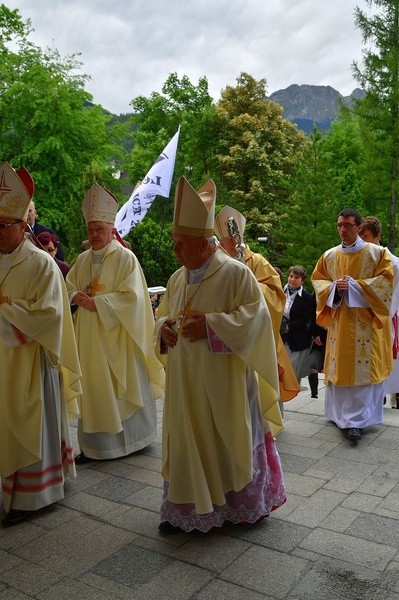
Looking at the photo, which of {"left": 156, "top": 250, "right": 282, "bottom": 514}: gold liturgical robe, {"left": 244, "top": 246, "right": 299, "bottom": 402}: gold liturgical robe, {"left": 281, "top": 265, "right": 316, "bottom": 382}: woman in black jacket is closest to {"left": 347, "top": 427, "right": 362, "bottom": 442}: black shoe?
{"left": 244, "top": 246, "right": 299, "bottom": 402}: gold liturgical robe

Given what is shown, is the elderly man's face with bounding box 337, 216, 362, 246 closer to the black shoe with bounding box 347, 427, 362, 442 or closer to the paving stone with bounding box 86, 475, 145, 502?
the black shoe with bounding box 347, 427, 362, 442

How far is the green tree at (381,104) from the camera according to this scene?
81.9 feet

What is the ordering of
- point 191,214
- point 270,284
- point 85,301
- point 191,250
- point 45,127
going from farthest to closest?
point 45,127 → point 270,284 → point 85,301 → point 191,250 → point 191,214

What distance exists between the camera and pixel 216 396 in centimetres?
366

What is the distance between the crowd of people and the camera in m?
3.66

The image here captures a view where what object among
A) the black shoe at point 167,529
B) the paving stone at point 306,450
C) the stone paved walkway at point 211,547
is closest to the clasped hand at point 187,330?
the black shoe at point 167,529

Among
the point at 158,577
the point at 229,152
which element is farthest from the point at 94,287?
the point at 229,152

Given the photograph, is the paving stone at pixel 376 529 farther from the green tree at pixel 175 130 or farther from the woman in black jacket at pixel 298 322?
the green tree at pixel 175 130

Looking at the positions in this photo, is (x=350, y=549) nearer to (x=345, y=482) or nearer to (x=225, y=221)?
(x=345, y=482)

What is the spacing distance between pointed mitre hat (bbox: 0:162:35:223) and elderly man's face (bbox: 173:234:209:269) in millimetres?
1172

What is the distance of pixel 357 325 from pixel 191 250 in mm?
2864

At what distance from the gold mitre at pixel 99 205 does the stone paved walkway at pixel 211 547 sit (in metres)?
2.15

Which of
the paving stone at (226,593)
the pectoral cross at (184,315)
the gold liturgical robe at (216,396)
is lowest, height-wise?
the paving stone at (226,593)

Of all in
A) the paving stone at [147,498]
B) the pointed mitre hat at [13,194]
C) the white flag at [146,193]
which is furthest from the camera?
the white flag at [146,193]
